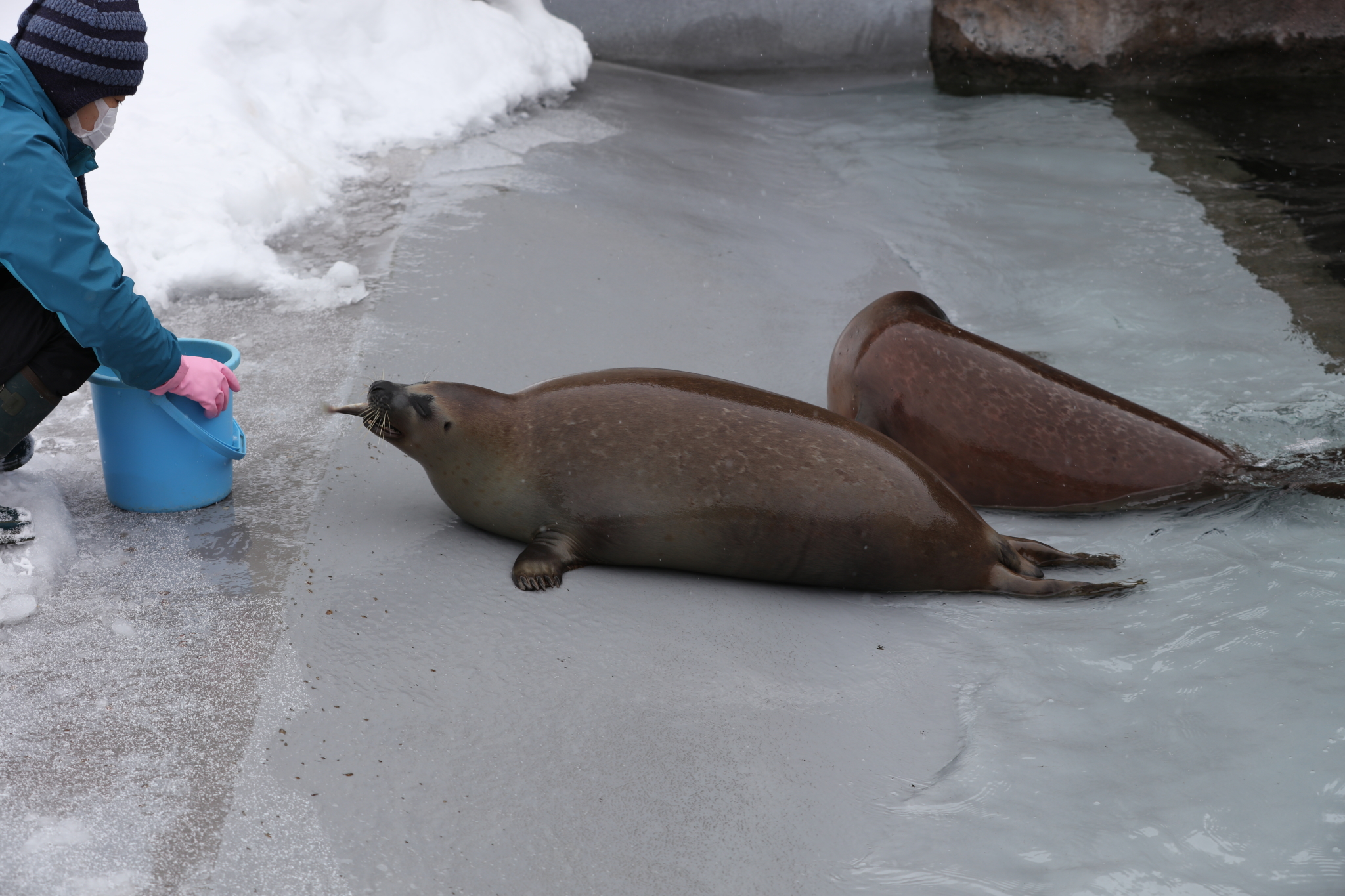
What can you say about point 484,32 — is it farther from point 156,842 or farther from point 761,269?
point 156,842

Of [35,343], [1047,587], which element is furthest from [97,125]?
[1047,587]

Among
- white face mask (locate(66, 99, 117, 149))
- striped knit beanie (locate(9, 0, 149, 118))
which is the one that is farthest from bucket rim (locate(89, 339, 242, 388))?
striped knit beanie (locate(9, 0, 149, 118))

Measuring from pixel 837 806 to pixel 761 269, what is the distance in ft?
11.9

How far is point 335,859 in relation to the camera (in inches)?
82.5

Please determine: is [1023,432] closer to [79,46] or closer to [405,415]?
[405,415]

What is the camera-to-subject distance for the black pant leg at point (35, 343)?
285 centimetres

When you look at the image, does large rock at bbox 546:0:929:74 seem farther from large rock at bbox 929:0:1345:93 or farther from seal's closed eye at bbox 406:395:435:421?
seal's closed eye at bbox 406:395:435:421

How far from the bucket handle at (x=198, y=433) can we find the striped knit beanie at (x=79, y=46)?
29.1 inches

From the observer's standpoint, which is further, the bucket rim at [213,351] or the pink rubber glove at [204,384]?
the bucket rim at [213,351]

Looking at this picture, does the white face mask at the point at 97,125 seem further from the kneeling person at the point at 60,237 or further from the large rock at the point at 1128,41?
the large rock at the point at 1128,41

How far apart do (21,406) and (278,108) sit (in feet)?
11.4

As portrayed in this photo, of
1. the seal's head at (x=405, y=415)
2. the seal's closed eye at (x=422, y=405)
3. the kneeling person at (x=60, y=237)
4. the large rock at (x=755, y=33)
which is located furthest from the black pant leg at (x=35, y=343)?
the large rock at (x=755, y=33)

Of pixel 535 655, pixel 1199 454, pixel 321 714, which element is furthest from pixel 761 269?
pixel 321 714

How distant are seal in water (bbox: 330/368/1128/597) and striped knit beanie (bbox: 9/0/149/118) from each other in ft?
3.30
